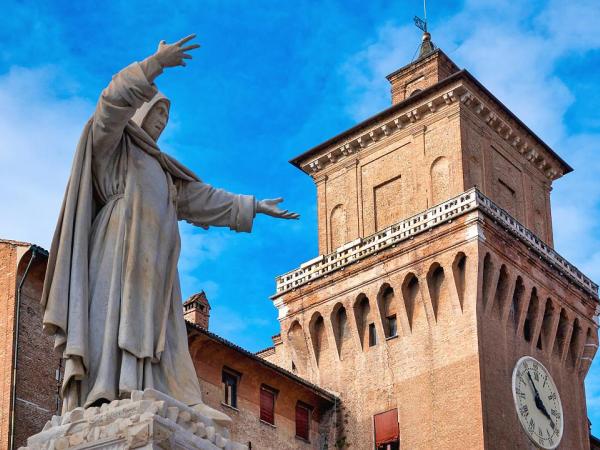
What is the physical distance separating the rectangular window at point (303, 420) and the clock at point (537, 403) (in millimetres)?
5904

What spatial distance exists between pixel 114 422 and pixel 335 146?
36.5 m


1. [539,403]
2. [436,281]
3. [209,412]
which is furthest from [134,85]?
[539,403]

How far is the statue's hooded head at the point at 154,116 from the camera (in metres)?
6.71

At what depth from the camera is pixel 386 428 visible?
120 ft

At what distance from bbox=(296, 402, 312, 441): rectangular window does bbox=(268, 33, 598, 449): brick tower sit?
34.3 inches

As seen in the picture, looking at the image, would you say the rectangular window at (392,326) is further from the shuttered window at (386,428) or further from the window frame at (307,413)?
the window frame at (307,413)

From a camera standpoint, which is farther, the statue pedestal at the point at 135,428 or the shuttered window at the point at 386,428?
the shuttered window at the point at 386,428

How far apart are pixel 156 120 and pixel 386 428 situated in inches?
1204

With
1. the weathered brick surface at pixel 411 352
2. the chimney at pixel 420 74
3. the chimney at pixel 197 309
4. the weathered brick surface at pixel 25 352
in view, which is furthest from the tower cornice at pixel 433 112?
the weathered brick surface at pixel 25 352

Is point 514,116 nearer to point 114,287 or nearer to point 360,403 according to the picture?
point 360,403

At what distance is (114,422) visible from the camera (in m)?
5.55

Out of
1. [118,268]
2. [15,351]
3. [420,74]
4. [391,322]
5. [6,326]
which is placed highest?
[420,74]

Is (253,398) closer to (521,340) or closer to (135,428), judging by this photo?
(521,340)

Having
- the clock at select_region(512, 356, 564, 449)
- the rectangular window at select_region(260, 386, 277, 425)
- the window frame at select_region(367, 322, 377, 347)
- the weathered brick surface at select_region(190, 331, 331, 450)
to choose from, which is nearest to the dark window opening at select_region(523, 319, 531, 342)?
the clock at select_region(512, 356, 564, 449)
